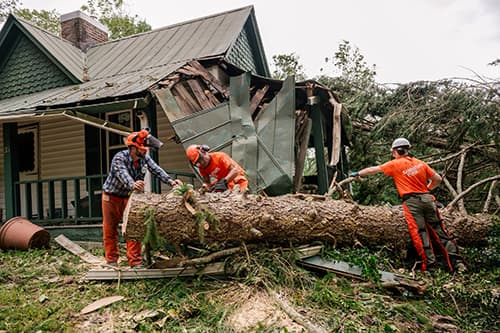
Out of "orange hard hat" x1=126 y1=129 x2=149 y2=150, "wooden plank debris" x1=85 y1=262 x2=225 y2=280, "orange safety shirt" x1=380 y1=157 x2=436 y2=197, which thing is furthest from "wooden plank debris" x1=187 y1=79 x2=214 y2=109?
"wooden plank debris" x1=85 y1=262 x2=225 y2=280

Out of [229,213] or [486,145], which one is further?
[486,145]

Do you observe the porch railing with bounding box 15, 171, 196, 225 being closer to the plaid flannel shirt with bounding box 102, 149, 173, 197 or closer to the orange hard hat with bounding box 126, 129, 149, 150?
the plaid flannel shirt with bounding box 102, 149, 173, 197

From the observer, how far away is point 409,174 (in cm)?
596

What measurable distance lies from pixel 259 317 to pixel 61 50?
11311mm

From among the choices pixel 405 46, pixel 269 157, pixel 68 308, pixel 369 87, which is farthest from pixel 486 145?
pixel 405 46

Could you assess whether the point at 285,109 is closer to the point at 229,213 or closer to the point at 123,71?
the point at 229,213

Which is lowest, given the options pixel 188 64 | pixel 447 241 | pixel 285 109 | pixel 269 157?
pixel 447 241

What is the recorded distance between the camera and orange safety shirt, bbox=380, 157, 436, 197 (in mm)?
5933

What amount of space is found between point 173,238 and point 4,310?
1827 millimetres

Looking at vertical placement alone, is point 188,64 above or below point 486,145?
above

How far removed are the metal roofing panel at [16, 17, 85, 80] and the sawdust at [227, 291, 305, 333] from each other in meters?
9.18

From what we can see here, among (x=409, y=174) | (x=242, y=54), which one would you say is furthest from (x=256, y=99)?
(x=242, y=54)

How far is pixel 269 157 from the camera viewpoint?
8.22 meters

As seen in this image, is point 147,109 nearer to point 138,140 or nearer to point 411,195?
point 138,140
